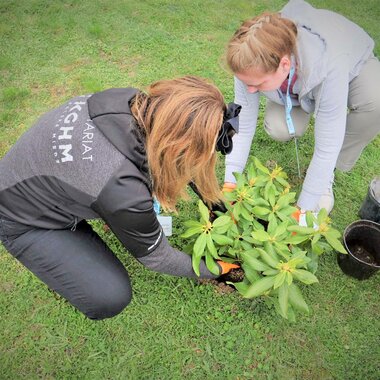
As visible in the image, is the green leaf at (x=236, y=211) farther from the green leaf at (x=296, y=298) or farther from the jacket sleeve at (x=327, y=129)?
the jacket sleeve at (x=327, y=129)

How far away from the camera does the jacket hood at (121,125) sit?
4.72ft

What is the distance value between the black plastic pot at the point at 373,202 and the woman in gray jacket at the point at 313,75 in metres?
0.28

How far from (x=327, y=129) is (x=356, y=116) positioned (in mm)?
467

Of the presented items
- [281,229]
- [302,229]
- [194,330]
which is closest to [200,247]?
[281,229]

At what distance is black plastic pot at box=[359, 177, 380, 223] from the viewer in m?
2.50

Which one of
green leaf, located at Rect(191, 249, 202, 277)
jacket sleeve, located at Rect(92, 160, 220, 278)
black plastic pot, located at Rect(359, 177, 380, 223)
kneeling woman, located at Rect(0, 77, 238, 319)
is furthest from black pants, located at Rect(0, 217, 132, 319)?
black plastic pot, located at Rect(359, 177, 380, 223)

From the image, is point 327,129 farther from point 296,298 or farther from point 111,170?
point 111,170

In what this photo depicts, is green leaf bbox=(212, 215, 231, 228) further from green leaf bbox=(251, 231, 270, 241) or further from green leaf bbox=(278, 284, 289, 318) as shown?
green leaf bbox=(278, 284, 289, 318)

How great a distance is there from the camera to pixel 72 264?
1.87 metres

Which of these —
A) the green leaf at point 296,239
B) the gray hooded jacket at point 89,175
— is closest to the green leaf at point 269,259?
the green leaf at point 296,239

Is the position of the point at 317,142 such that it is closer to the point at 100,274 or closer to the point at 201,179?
the point at 201,179

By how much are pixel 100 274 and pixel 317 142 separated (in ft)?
4.45

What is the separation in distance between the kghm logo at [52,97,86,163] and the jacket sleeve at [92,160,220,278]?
22 cm

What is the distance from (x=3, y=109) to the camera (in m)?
3.38
